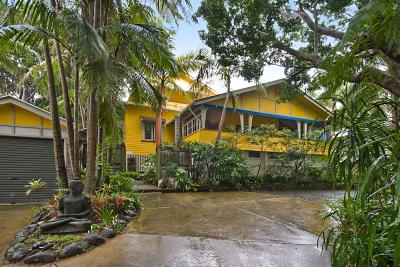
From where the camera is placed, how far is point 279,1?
6582 millimetres

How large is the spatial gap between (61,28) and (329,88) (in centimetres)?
496

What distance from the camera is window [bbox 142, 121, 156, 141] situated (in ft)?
58.1

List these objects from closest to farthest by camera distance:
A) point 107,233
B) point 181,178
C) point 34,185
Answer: point 107,233 → point 34,185 → point 181,178

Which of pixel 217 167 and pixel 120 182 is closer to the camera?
pixel 120 182

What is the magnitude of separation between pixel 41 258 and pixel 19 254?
442 millimetres

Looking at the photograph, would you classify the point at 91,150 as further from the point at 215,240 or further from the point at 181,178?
the point at 181,178

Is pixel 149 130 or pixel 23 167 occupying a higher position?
pixel 149 130

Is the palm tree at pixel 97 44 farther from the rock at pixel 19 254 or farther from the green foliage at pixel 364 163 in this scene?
the green foliage at pixel 364 163

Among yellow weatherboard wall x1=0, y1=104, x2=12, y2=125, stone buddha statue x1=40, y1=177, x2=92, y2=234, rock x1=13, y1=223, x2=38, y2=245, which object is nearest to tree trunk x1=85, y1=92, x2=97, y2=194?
stone buddha statue x1=40, y1=177, x2=92, y2=234

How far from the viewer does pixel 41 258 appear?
377cm

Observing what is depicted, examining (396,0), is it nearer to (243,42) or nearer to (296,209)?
(243,42)

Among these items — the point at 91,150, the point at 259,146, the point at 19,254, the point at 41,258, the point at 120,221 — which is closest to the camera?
the point at 41,258

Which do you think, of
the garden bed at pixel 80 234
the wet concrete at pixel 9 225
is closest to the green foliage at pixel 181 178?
the garden bed at pixel 80 234

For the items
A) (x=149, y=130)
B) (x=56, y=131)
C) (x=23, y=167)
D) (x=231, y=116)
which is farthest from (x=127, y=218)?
(x=231, y=116)
